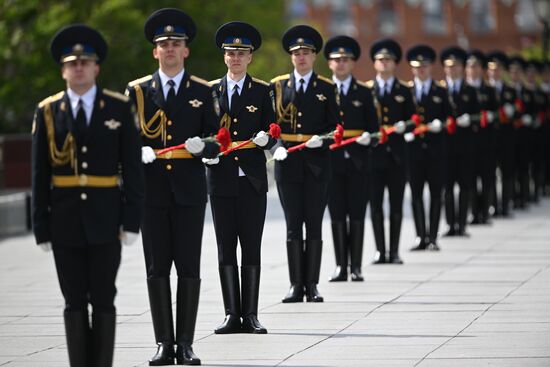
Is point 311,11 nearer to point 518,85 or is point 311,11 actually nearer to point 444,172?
point 518,85

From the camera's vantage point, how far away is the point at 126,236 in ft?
31.7

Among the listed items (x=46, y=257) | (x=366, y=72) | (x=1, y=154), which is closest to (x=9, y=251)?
(x=46, y=257)

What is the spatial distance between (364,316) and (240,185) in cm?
164

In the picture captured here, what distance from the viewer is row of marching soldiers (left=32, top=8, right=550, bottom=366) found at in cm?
960

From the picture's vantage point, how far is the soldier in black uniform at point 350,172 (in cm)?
1612

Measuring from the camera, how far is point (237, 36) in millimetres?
12477

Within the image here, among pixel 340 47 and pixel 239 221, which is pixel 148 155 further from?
pixel 340 47

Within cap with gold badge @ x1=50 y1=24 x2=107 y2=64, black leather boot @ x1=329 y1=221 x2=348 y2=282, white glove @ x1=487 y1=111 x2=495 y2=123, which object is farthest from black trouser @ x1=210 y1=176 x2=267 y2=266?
white glove @ x1=487 y1=111 x2=495 y2=123

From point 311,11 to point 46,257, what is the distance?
98000 mm

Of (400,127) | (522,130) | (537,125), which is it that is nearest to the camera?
(400,127)

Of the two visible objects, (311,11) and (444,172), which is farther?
(311,11)

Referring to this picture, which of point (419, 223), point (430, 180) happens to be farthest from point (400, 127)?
point (430, 180)

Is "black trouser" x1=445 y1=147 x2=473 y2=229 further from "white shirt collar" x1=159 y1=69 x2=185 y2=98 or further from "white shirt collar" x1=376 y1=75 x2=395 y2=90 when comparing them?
"white shirt collar" x1=159 y1=69 x2=185 y2=98

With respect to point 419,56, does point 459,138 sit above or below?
below
